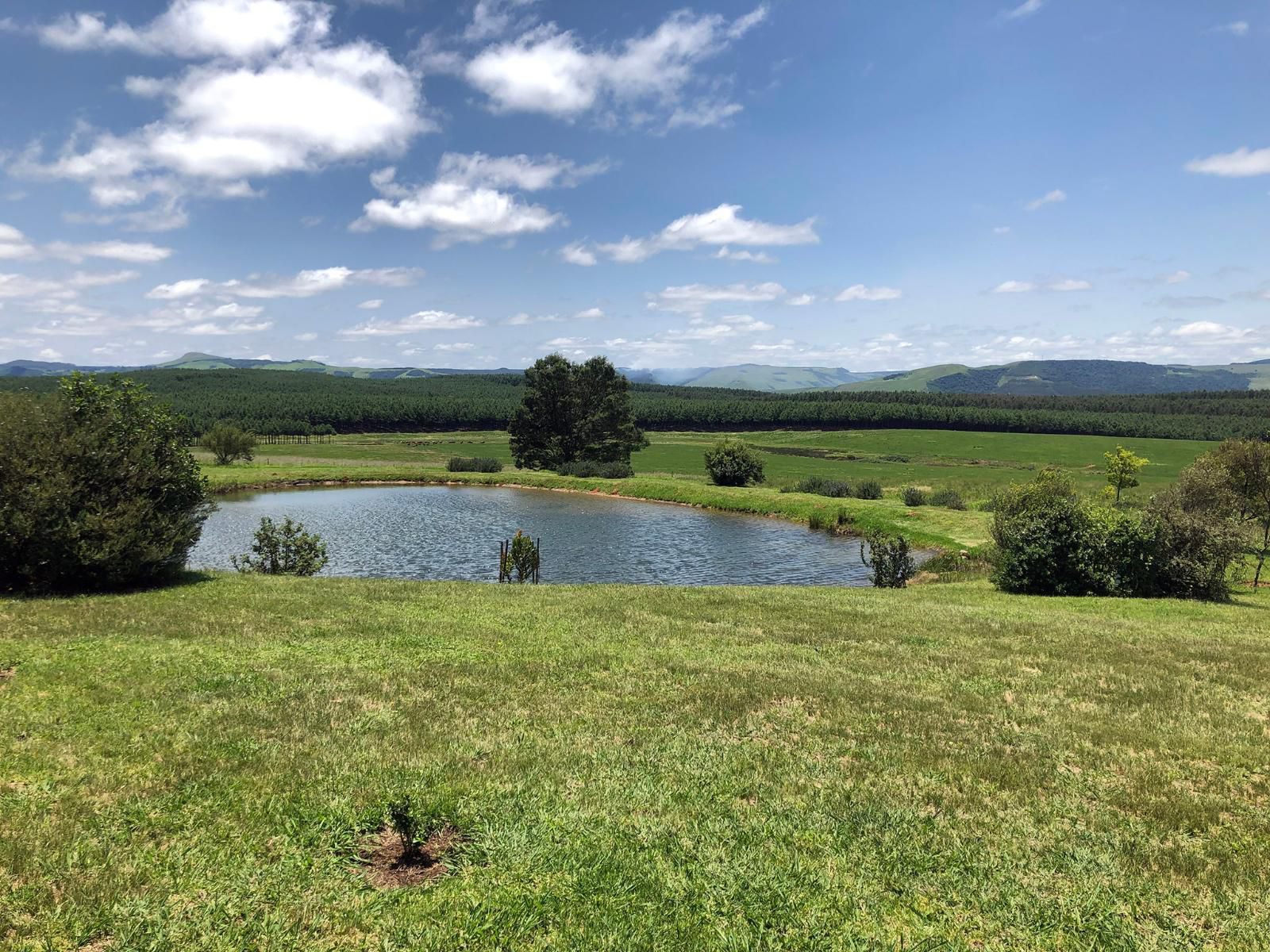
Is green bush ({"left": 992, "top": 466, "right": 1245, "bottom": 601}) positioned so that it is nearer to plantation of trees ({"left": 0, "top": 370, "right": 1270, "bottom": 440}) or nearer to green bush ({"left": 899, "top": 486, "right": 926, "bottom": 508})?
green bush ({"left": 899, "top": 486, "right": 926, "bottom": 508})

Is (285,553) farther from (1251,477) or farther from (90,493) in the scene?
(1251,477)

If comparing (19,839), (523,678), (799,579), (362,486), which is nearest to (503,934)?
(19,839)

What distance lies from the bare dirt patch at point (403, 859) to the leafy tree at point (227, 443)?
306 feet

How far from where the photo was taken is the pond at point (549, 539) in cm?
3550

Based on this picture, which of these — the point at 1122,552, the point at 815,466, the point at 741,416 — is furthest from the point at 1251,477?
the point at 741,416

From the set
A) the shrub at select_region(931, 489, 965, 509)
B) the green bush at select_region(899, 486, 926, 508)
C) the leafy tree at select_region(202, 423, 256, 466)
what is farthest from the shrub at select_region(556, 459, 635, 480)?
the leafy tree at select_region(202, 423, 256, 466)

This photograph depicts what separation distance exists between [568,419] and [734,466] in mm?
27627

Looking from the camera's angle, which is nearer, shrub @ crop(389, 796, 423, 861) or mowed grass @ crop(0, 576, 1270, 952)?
mowed grass @ crop(0, 576, 1270, 952)

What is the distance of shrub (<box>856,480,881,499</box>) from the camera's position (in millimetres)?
66188

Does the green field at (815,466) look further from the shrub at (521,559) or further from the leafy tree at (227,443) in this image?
the shrub at (521,559)

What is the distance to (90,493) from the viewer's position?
18.3m

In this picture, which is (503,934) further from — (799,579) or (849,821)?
(799,579)

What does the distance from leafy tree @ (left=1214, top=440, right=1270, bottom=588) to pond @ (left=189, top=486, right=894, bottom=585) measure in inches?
684

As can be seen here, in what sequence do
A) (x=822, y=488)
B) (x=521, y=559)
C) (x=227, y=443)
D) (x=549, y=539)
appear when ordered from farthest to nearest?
1. (x=227, y=443)
2. (x=822, y=488)
3. (x=549, y=539)
4. (x=521, y=559)
